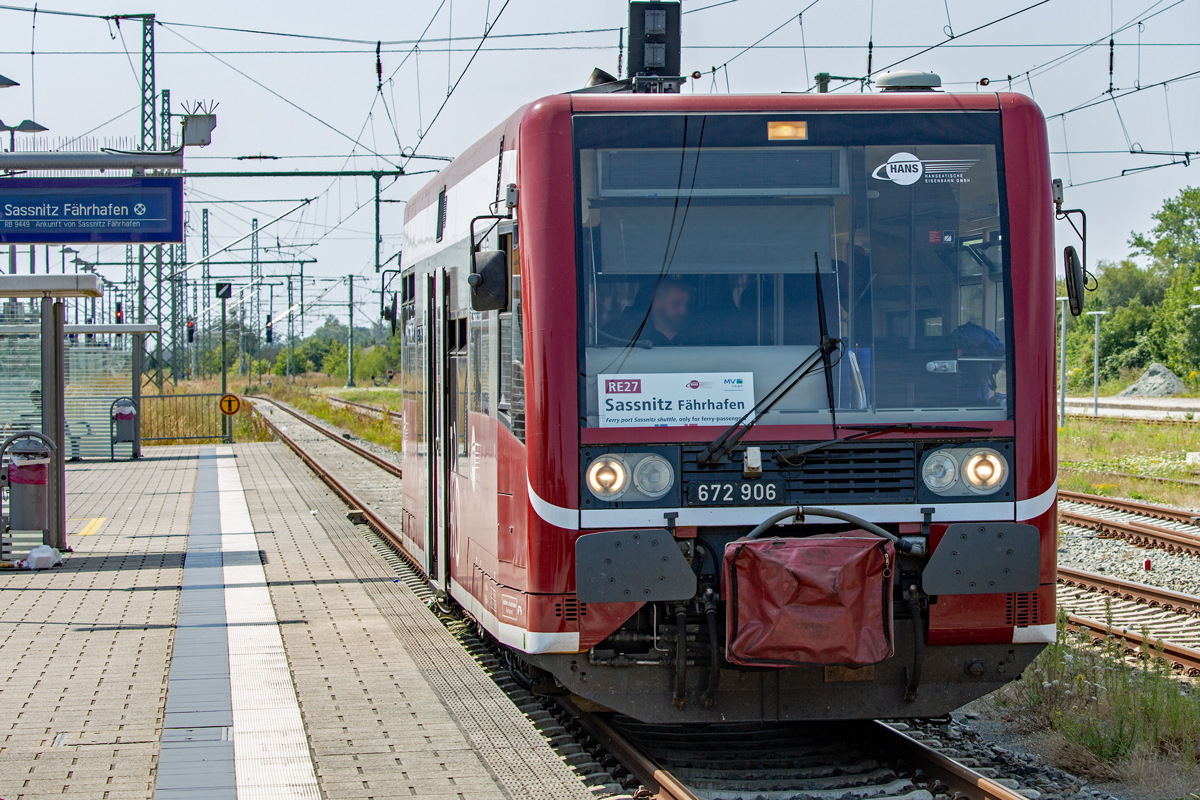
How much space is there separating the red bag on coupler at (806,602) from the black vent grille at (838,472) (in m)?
0.31

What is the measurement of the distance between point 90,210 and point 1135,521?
12.3 meters

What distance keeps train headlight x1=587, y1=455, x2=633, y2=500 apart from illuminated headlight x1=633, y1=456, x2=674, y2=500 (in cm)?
4

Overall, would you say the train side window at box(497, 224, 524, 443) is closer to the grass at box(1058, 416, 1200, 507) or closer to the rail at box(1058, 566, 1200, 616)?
the rail at box(1058, 566, 1200, 616)

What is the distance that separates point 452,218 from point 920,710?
4.12 meters

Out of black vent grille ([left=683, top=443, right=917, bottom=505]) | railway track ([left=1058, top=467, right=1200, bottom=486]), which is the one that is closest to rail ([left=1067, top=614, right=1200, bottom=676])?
black vent grille ([left=683, top=443, right=917, bottom=505])

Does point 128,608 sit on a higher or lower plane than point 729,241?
lower

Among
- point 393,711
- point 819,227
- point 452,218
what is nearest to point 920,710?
point 819,227

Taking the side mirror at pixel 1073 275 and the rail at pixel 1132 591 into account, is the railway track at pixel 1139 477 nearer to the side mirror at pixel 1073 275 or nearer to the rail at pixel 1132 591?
the rail at pixel 1132 591

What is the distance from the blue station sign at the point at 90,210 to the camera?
13.7 meters

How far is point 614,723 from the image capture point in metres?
6.62

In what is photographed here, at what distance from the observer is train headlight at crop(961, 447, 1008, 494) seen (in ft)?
18.8

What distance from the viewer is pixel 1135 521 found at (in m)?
14.7

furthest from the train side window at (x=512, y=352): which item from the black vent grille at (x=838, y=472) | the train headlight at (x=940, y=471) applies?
the train headlight at (x=940, y=471)

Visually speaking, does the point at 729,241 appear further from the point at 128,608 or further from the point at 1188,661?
the point at 128,608
